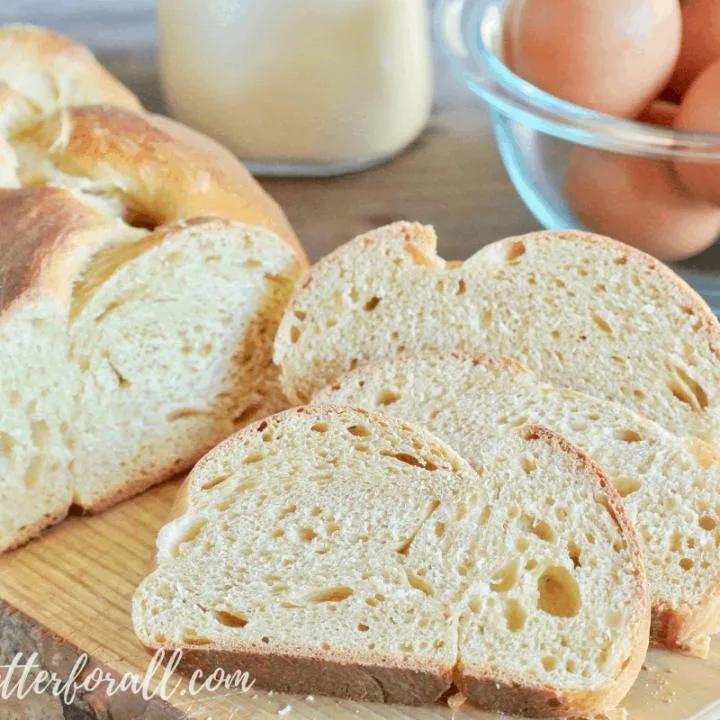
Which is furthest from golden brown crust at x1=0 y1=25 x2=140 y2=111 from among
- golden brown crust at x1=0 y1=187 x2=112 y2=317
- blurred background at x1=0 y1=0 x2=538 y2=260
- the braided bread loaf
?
blurred background at x1=0 y1=0 x2=538 y2=260

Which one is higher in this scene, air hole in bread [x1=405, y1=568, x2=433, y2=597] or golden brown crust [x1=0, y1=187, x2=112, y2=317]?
golden brown crust [x1=0, y1=187, x2=112, y2=317]

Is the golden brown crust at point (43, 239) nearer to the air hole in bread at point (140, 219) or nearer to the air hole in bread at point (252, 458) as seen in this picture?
the air hole in bread at point (140, 219)

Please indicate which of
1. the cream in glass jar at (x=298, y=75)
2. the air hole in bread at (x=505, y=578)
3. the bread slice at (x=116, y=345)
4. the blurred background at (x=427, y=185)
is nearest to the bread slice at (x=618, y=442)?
the air hole in bread at (x=505, y=578)

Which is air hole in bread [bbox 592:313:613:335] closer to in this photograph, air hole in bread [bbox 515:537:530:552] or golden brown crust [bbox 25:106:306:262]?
air hole in bread [bbox 515:537:530:552]

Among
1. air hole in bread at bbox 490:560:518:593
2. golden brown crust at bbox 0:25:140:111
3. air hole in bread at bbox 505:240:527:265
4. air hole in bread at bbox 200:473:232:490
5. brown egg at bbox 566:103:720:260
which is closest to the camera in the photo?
air hole in bread at bbox 490:560:518:593

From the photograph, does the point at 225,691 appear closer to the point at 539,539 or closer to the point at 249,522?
the point at 249,522

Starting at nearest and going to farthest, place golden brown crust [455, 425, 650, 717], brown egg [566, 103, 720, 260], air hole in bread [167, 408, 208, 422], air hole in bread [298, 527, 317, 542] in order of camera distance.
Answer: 1. golden brown crust [455, 425, 650, 717]
2. air hole in bread [298, 527, 317, 542]
3. air hole in bread [167, 408, 208, 422]
4. brown egg [566, 103, 720, 260]
